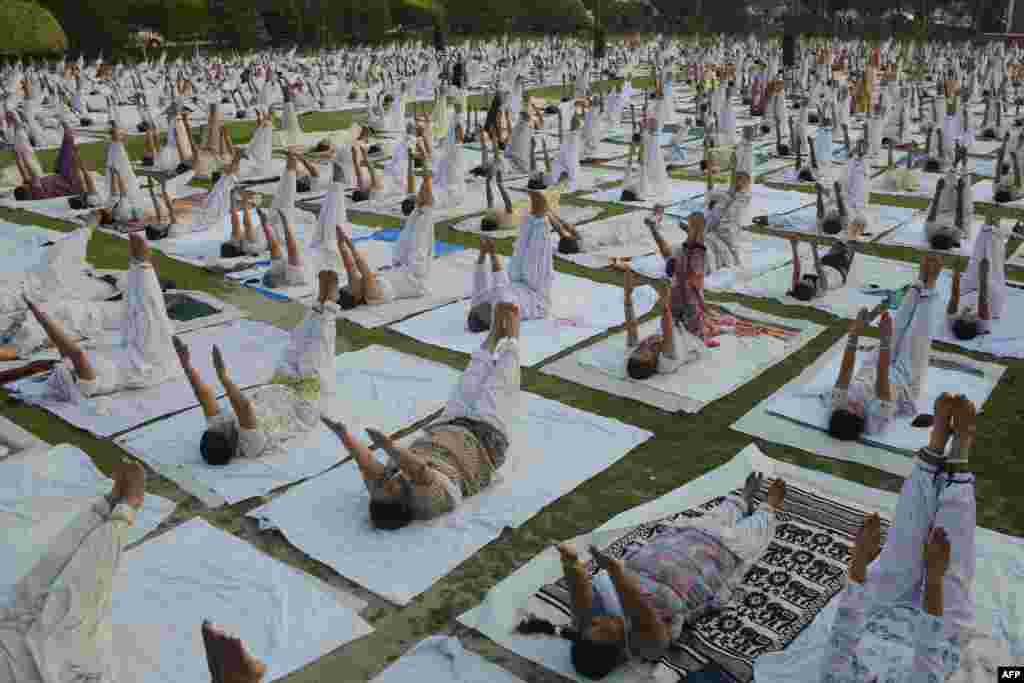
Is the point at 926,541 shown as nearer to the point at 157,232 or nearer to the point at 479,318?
the point at 479,318

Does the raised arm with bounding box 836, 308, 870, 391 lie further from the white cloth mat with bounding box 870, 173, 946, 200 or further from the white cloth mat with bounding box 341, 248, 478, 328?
the white cloth mat with bounding box 870, 173, 946, 200

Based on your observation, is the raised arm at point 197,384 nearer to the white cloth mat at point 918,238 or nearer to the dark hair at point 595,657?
the dark hair at point 595,657

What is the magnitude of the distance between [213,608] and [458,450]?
1630mm

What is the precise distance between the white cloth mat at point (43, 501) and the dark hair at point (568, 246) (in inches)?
241

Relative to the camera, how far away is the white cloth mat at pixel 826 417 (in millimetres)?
6035

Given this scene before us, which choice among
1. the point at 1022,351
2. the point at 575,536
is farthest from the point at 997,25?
the point at 575,536

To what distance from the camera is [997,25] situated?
4234cm

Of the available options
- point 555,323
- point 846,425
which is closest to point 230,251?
point 555,323

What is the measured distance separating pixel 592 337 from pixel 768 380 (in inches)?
67.6

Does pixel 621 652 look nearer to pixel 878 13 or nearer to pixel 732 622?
pixel 732 622

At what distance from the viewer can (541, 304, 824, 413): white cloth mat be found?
698cm

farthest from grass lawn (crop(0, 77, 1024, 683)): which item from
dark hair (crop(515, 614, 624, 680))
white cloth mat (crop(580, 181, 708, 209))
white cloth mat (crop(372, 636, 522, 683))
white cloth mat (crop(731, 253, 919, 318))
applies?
white cloth mat (crop(580, 181, 708, 209))

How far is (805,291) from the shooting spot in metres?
8.88

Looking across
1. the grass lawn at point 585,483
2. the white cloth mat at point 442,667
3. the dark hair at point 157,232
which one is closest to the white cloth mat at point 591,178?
the dark hair at point 157,232
